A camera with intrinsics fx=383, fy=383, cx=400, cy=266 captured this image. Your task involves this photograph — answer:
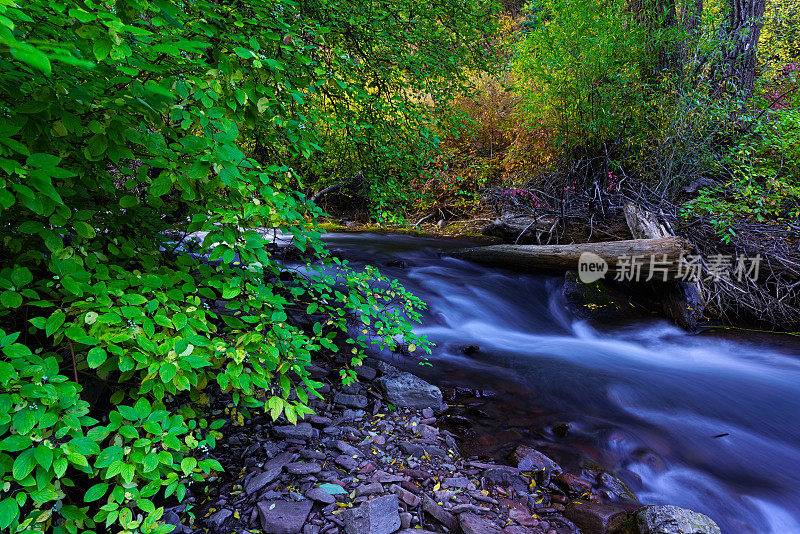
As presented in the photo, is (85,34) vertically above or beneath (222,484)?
above

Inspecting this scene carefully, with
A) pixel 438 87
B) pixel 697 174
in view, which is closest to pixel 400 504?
pixel 438 87

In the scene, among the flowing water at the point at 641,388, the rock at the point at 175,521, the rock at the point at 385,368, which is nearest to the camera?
the rock at the point at 175,521

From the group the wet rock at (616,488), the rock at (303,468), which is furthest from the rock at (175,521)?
the wet rock at (616,488)

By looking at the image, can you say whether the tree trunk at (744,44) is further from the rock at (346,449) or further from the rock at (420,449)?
the rock at (346,449)

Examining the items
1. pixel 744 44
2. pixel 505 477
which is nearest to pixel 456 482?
pixel 505 477

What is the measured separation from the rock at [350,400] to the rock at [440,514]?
1.02 m

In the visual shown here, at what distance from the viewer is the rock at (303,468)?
2.15 metres

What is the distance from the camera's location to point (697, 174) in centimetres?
634

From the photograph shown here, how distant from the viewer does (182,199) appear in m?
1.68

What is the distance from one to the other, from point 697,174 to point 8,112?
8091 millimetres

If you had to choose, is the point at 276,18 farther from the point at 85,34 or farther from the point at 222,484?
the point at 222,484

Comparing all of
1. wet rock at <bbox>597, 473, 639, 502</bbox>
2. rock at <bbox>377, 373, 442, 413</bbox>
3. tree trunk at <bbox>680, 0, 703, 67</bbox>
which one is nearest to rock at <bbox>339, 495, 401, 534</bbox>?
rock at <bbox>377, 373, 442, 413</bbox>

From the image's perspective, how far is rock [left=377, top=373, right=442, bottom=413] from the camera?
10.3 ft

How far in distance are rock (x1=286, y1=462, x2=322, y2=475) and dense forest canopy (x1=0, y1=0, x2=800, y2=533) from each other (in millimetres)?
436
